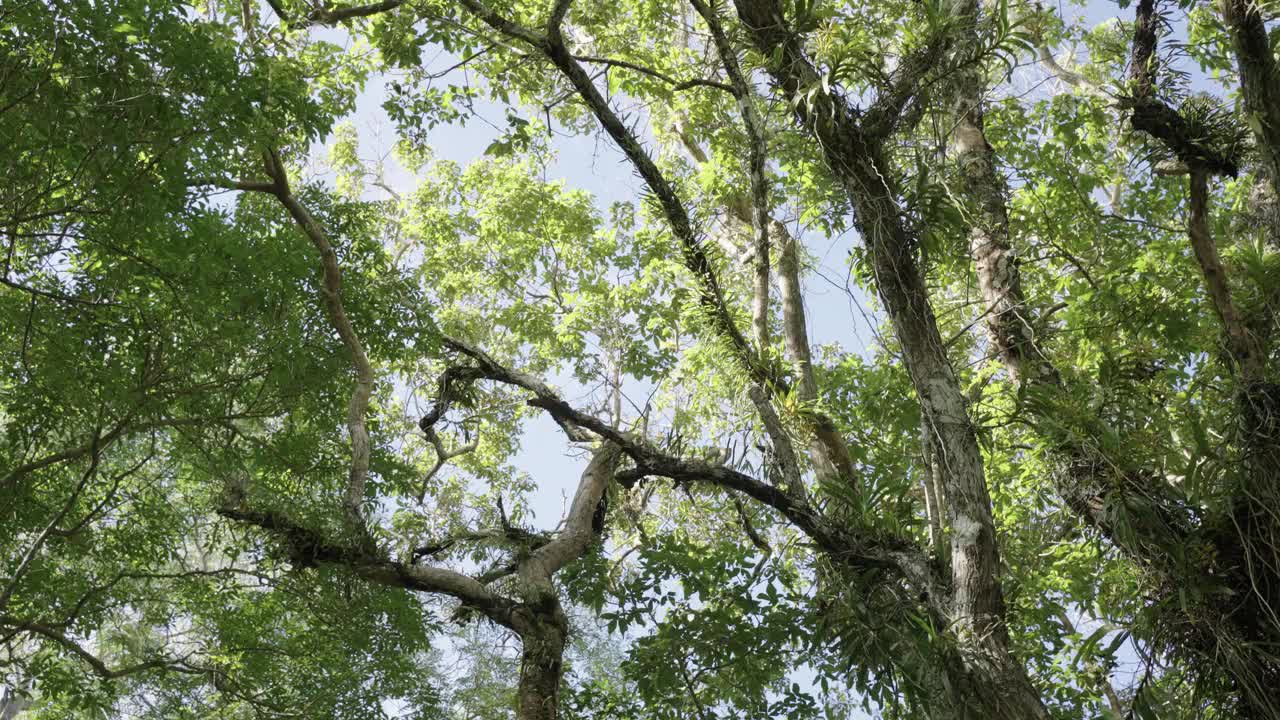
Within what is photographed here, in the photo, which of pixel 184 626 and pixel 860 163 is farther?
pixel 184 626

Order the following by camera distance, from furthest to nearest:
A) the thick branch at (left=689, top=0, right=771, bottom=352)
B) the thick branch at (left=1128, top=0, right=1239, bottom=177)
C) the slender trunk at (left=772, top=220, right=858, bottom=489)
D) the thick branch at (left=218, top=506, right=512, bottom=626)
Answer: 1. the slender trunk at (left=772, top=220, right=858, bottom=489)
2. the thick branch at (left=218, top=506, right=512, bottom=626)
3. the thick branch at (left=689, top=0, right=771, bottom=352)
4. the thick branch at (left=1128, top=0, right=1239, bottom=177)

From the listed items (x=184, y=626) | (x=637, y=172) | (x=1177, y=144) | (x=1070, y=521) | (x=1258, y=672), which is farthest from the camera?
(x=184, y=626)

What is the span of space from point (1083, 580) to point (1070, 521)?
1.71m

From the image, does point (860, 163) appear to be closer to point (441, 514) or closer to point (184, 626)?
point (441, 514)

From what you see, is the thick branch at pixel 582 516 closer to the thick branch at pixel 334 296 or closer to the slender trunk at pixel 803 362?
the thick branch at pixel 334 296

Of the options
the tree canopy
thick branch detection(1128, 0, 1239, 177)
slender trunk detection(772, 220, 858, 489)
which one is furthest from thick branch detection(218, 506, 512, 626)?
thick branch detection(1128, 0, 1239, 177)

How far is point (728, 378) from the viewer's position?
21.0ft

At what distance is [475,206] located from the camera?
462 inches

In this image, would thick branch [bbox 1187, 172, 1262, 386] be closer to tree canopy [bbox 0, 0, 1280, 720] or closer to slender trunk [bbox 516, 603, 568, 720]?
tree canopy [bbox 0, 0, 1280, 720]

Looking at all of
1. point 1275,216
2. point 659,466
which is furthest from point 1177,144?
point 659,466

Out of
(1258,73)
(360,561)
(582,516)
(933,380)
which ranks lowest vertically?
(933,380)

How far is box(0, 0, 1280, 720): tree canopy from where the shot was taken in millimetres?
3676

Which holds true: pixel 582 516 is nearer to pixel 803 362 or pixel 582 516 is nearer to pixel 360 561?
pixel 360 561

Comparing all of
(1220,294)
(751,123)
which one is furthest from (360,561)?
(1220,294)
